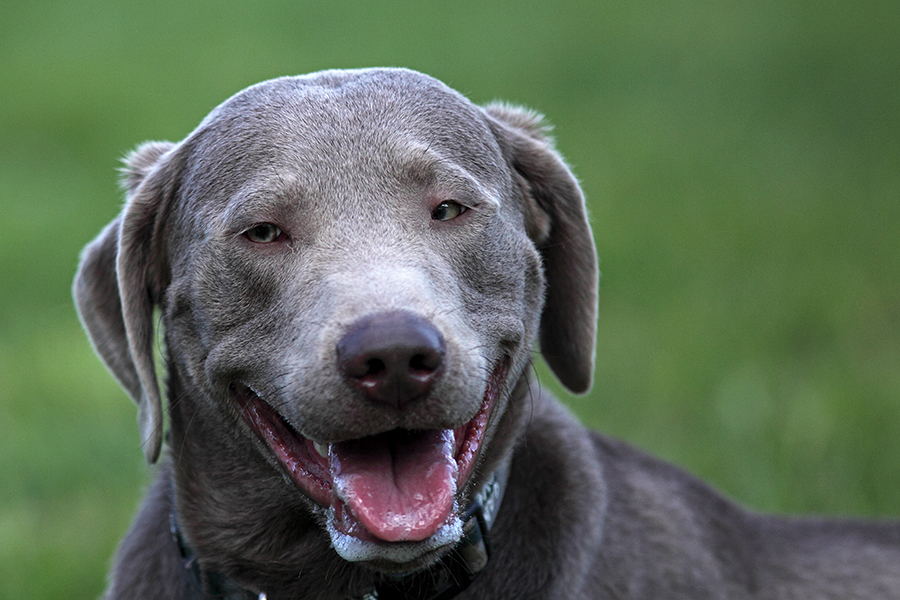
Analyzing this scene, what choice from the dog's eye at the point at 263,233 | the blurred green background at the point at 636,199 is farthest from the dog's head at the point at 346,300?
the blurred green background at the point at 636,199

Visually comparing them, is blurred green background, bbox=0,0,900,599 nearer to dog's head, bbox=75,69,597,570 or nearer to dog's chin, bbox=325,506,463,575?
dog's head, bbox=75,69,597,570

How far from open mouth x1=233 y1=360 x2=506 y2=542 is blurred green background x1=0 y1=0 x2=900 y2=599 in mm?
2128

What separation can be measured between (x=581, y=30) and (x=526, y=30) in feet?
2.96

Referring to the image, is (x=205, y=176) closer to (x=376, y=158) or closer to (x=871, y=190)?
(x=376, y=158)

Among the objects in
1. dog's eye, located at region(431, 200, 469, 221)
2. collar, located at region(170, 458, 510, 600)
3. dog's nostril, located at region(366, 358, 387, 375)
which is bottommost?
collar, located at region(170, 458, 510, 600)

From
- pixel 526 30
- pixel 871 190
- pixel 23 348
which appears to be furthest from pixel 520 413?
pixel 526 30

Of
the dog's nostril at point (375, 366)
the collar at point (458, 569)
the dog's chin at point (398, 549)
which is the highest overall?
the dog's nostril at point (375, 366)

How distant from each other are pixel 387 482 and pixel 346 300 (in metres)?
0.49

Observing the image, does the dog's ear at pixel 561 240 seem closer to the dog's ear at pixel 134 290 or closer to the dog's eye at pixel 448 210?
the dog's eye at pixel 448 210

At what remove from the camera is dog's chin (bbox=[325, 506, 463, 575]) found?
3000 mm

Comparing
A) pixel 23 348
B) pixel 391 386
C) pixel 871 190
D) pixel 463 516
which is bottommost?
pixel 871 190

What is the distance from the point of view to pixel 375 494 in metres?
3.06

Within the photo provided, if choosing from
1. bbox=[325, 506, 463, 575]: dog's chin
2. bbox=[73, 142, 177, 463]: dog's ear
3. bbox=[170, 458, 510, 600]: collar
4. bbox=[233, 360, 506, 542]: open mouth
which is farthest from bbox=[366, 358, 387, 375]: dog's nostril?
bbox=[73, 142, 177, 463]: dog's ear

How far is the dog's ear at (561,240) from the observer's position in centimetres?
387
